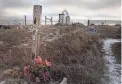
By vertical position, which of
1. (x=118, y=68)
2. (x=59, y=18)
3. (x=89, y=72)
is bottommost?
(x=118, y=68)

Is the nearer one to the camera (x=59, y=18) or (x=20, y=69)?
(x=20, y=69)

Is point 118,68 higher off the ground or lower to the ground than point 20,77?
lower

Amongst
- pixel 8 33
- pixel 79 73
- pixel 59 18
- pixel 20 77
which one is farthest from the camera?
pixel 59 18

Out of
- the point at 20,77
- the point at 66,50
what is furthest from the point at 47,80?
the point at 66,50

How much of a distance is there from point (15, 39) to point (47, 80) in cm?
599

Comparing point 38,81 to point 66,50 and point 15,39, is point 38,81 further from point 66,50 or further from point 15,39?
point 15,39

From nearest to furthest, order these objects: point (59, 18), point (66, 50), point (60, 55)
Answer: point (60, 55) → point (66, 50) → point (59, 18)

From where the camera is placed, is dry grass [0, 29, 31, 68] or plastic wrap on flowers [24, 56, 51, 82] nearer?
plastic wrap on flowers [24, 56, 51, 82]

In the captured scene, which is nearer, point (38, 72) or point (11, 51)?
point (38, 72)

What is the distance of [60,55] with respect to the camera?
8750 mm

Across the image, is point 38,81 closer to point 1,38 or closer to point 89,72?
point 89,72

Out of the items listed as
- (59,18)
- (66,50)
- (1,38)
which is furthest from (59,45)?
(59,18)

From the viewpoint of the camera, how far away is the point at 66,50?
10.1 meters

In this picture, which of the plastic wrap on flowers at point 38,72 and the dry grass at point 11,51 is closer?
the plastic wrap on flowers at point 38,72
